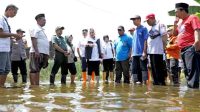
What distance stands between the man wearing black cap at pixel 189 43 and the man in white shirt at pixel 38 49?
3.36 metres

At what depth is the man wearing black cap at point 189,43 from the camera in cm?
730

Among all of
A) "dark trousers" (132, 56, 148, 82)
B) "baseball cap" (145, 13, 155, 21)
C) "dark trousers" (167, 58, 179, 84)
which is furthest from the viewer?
"dark trousers" (167, 58, 179, 84)

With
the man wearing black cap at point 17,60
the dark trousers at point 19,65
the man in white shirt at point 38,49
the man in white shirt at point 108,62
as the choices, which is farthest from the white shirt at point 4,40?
the man in white shirt at point 108,62

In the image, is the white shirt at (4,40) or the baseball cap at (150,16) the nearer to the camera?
the white shirt at (4,40)

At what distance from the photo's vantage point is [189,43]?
740 centimetres

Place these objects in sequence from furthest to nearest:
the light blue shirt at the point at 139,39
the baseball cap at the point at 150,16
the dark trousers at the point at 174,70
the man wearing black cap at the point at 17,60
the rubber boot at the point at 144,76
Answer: the man wearing black cap at the point at 17,60 < the dark trousers at the point at 174,70 < the light blue shirt at the point at 139,39 < the rubber boot at the point at 144,76 < the baseball cap at the point at 150,16

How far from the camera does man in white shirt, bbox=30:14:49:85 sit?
908 cm

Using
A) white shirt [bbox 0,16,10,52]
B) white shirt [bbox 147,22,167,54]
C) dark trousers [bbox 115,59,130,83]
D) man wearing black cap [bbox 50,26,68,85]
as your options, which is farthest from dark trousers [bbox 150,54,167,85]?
white shirt [bbox 0,16,10,52]

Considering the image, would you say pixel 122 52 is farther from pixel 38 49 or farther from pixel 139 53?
pixel 38 49

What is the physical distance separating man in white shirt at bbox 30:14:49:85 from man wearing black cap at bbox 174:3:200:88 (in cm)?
336

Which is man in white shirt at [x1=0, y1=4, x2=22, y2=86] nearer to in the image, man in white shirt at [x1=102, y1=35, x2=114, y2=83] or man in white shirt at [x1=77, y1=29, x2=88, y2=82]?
man in white shirt at [x1=77, y1=29, x2=88, y2=82]

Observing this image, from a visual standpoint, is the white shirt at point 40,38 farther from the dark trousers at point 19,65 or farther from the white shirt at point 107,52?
the white shirt at point 107,52

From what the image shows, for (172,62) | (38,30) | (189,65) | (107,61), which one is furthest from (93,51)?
(189,65)

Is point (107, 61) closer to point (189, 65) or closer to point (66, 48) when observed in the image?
point (66, 48)
